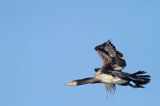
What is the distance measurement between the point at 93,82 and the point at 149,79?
2731 millimetres

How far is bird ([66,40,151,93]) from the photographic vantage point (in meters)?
21.6

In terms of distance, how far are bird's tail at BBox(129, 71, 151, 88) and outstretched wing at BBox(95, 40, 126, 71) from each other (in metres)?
0.77

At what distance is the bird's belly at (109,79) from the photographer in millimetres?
21516

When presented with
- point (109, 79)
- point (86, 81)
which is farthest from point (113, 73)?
point (86, 81)

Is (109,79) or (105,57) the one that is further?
(105,57)

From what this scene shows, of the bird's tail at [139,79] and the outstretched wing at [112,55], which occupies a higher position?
the outstretched wing at [112,55]

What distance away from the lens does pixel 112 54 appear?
22.2 metres

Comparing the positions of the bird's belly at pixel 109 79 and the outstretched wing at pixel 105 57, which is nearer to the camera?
the bird's belly at pixel 109 79

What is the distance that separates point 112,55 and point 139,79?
67.7 inches

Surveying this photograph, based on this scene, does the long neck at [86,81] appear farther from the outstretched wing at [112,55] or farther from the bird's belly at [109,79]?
the outstretched wing at [112,55]

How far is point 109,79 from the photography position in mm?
21828

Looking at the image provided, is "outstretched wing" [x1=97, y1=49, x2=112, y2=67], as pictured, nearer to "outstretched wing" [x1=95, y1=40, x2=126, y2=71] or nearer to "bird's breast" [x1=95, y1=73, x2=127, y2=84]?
"outstretched wing" [x1=95, y1=40, x2=126, y2=71]

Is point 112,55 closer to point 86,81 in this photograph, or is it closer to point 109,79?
point 109,79

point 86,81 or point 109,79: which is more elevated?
point 86,81
